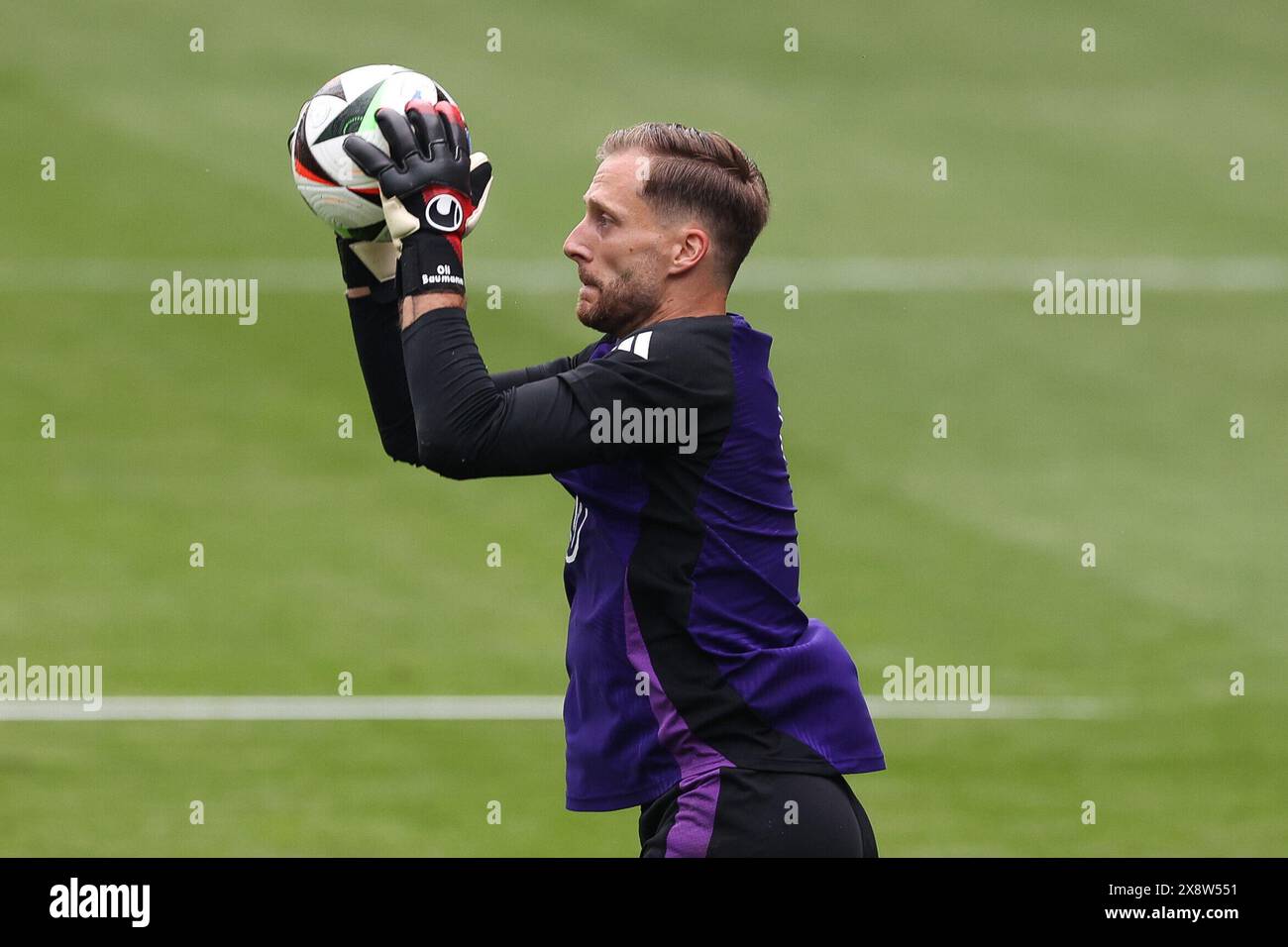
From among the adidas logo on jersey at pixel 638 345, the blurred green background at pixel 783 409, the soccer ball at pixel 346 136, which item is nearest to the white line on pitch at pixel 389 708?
the blurred green background at pixel 783 409

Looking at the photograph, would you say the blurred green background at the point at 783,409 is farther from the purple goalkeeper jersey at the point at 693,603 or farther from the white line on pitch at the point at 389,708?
the purple goalkeeper jersey at the point at 693,603

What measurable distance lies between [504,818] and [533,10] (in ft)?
46.2

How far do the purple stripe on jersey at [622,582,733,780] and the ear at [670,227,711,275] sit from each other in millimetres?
833

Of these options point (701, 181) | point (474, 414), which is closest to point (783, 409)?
point (701, 181)

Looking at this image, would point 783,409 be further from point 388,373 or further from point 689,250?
point 689,250

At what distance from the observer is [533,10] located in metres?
21.8

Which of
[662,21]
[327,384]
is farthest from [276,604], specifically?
[662,21]

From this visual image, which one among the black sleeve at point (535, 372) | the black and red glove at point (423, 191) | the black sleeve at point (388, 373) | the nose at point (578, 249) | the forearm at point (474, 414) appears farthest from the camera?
the black sleeve at point (535, 372)

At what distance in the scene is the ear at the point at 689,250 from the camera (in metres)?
5.00

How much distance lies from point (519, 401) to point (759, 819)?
1.14m

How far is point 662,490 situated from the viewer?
15.8 feet

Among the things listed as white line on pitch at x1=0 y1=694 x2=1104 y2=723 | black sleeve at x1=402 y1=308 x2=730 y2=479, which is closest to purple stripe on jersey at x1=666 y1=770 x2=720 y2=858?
black sleeve at x1=402 y1=308 x2=730 y2=479

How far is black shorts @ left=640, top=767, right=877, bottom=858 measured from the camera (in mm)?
4660

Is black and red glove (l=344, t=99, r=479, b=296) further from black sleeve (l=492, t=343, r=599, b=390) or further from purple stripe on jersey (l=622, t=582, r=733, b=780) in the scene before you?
purple stripe on jersey (l=622, t=582, r=733, b=780)
